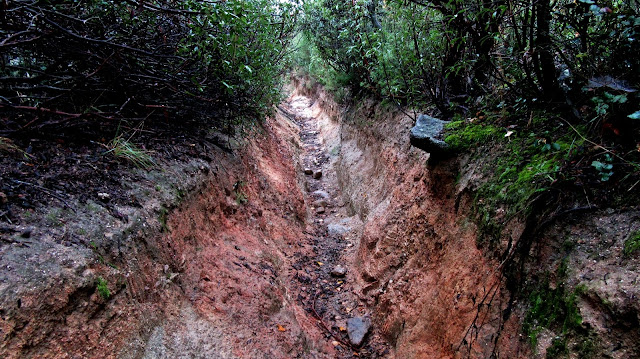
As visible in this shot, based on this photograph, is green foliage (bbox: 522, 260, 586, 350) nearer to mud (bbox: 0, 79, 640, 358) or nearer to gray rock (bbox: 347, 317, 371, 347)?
mud (bbox: 0, 79, 640, 358)

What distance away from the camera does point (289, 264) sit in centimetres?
539

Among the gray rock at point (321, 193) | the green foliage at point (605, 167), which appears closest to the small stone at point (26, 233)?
the green foliage at point (605, 167)

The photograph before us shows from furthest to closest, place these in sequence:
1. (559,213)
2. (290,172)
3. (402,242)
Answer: (290,172), (402,242), (559,213)

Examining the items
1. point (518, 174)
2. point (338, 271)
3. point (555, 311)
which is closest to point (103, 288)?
point (555, 311)

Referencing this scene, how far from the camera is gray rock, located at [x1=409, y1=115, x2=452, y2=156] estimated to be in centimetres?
404

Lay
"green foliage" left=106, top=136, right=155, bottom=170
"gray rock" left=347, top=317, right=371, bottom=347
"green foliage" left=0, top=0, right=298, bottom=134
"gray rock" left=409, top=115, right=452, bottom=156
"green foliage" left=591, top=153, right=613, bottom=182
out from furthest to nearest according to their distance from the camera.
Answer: "gray rock" left=347, top=317, right=371, bottom=347 → "gray rock" left=409, top=115, right=452, bottom=156 → "green foliage" left=106, top=136, right=155, bottom=170 → "green foliage" left=0, top=0, right=298, bottom=134 → "green foliage" left=591, top=153, right=613, bottom=182

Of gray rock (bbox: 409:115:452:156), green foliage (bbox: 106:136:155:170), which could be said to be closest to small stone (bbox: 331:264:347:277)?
gray rock (bbox: 409:115:452:156)

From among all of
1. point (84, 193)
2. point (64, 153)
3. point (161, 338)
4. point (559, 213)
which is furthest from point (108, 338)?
point (559, 213)

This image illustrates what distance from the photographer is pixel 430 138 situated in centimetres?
405

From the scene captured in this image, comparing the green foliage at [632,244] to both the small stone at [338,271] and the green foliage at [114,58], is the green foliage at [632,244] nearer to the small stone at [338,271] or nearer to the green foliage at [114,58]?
the green foliage at [114,58]

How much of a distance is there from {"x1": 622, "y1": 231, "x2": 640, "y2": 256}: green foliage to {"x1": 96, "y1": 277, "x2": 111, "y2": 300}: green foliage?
3442mm

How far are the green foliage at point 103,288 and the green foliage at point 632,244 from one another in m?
3.44

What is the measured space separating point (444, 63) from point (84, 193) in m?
4.58

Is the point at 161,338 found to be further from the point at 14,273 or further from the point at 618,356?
the point at 618,356
